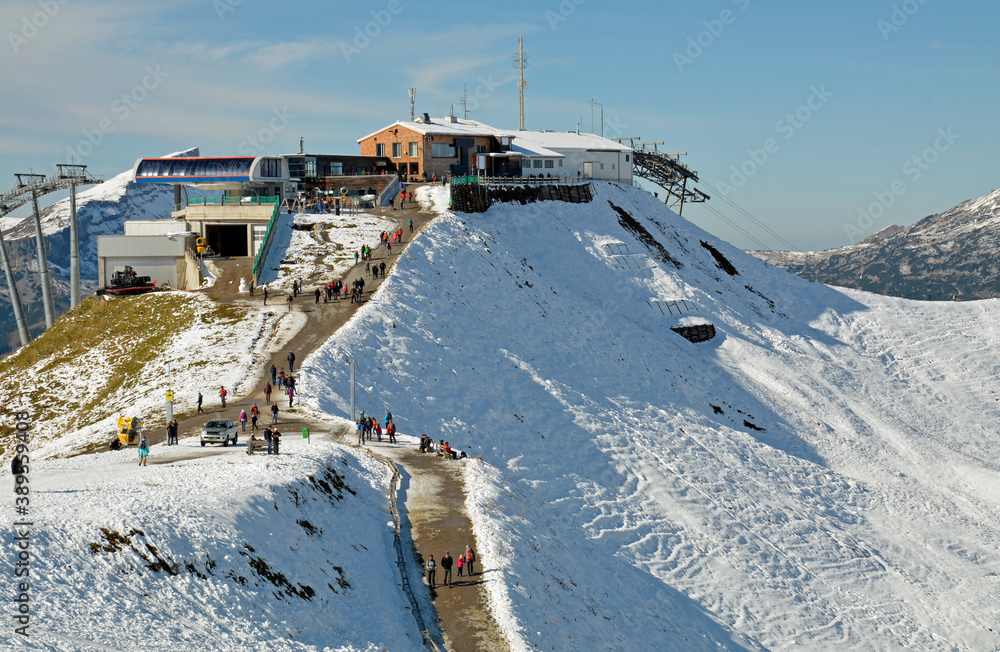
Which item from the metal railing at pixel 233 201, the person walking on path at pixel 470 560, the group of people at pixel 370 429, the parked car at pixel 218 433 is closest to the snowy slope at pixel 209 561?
the person walking on path at pixel 470 560

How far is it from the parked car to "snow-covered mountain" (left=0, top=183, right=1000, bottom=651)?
11.0 feet

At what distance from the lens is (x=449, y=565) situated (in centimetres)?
2619

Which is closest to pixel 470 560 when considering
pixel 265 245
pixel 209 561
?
pixel 209 561

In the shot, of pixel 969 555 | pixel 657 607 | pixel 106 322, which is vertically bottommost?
pixel 969 555

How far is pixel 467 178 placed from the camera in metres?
80.9

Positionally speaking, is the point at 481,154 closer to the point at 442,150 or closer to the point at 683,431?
the point at 442,150

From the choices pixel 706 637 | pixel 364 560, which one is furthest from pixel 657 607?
pixel 364 560

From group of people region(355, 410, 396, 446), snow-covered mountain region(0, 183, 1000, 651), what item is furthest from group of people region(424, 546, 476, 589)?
group of people region(355, 410, 396, 446)

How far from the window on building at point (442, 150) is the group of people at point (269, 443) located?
6085cm

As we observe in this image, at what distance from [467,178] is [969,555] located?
54.3 m

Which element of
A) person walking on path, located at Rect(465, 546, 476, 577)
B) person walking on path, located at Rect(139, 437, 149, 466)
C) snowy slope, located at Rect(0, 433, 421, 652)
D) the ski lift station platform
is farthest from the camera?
the ski lift station platform

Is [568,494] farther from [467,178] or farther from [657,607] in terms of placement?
[467,178]

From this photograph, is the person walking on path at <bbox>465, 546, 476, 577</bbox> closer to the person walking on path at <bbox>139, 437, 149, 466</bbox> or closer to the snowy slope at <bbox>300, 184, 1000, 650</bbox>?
the snowy slope at <bbox>300, 184, 1000, 650</bbox>

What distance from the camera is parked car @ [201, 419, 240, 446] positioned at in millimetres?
36125
